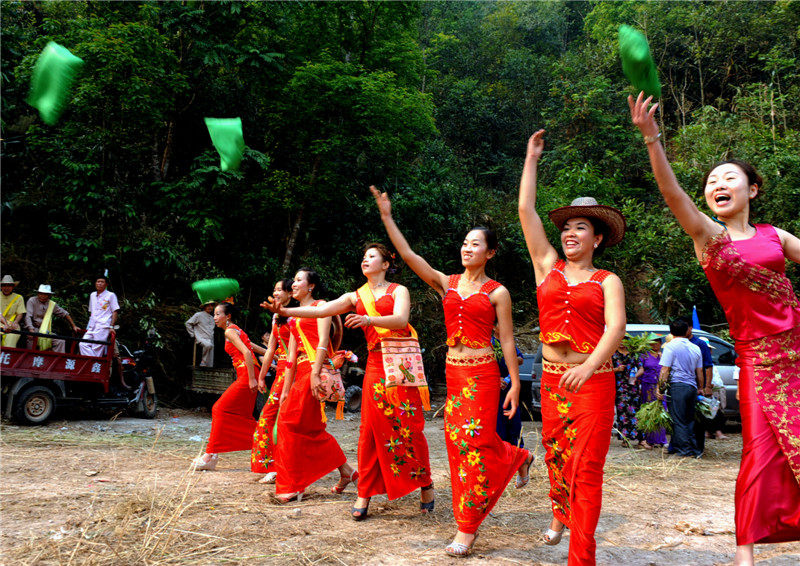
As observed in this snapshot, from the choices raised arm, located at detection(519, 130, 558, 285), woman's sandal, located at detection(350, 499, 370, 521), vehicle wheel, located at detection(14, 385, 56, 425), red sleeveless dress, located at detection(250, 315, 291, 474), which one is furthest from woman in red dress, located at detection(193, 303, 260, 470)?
vehicle wheel, located at detection(14, 385, 56, 425)

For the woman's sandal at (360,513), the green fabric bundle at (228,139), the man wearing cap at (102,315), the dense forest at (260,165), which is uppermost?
the dense forest at (260,165)

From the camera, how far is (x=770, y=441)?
3.13 meters

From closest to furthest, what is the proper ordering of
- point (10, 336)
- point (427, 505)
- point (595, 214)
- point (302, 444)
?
point (595, 214)
point (427, 505)
point (302, 444)
point (10, 336)

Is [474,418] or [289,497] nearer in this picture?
[474,418]

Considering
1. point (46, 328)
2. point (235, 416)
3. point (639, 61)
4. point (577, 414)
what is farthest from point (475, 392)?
point (46, 328)

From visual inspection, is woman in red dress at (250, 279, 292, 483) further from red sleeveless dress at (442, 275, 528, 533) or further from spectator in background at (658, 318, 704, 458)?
spectator in background at (658, 318, 704, 458)

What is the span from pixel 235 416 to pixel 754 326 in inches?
191

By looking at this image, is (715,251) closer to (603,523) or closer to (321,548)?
(603,523)

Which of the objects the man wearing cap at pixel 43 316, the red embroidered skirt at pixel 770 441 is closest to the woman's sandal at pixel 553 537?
the red embroidered skirt at pixel 770 441

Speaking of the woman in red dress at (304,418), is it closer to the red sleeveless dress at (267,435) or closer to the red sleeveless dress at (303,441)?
the red sleeveless dress at (303,441)

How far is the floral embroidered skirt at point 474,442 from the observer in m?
4.05

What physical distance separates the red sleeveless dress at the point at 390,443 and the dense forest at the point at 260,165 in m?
8.03

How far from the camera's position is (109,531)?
399 centimetres

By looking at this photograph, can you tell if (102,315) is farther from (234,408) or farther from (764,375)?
(764,375)
